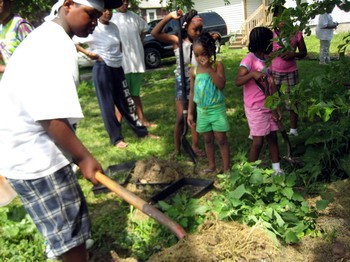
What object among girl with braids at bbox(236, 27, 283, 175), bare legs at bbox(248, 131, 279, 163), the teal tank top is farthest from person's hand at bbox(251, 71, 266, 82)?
bare legs at bbox(248, 131, 279, 163)

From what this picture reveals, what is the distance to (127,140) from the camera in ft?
17.5

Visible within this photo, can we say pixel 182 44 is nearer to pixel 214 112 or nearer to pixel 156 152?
pixel 214 112

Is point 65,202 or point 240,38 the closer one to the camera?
point 65,202

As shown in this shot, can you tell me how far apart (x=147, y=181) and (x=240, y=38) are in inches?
625

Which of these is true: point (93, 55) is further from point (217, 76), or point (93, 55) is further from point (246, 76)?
point (246, 76)

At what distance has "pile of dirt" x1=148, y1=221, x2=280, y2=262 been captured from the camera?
204 cm

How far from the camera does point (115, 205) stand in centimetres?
350

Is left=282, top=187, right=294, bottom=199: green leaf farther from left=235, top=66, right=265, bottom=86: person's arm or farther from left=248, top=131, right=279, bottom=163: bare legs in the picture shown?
left=235, top=66, right=265, bottom=86: person's arm

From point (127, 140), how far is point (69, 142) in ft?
11.3

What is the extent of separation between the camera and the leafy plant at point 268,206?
2334 millimetres

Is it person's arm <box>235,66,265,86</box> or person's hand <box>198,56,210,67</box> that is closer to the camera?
person's arm <box>235,66,265,86</box>

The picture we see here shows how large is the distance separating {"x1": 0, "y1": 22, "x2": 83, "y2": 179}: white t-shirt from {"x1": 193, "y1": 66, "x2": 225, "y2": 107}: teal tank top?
187cm

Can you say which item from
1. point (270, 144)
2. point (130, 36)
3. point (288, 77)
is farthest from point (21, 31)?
point (288, 77)

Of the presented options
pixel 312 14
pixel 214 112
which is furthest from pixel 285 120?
pixel 312 14
